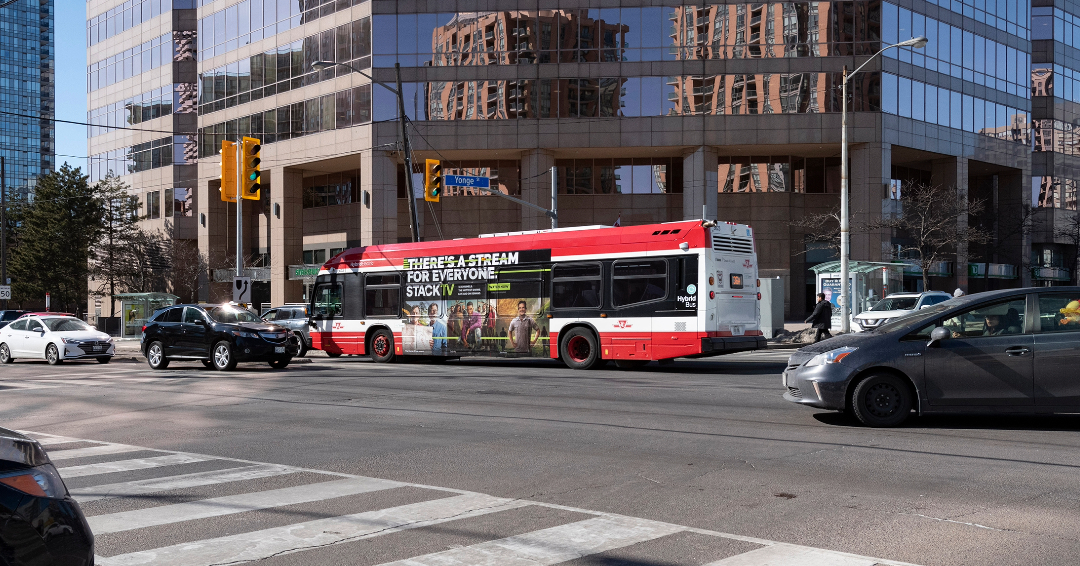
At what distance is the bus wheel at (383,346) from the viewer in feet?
79.8

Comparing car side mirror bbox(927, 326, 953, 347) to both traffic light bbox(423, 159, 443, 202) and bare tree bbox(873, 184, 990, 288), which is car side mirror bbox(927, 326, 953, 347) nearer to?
traffic light bbox(423, 159, 443, 202)

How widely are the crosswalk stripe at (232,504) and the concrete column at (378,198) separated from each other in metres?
41.1

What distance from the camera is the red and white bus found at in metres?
19.1

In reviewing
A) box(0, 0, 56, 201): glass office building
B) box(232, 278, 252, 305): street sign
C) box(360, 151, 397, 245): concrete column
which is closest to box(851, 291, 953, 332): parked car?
box(232, 278, 252, 305): street sign

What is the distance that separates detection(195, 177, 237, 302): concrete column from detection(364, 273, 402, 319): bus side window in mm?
37815

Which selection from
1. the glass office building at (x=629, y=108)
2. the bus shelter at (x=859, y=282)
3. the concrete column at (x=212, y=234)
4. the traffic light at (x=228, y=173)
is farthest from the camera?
the concrete column at (x=212, y=234)

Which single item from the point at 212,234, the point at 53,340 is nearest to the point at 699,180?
the point at 53,340

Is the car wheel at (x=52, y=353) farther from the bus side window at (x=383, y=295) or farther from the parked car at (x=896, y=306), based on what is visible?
the parked car at (x=896, y=306)

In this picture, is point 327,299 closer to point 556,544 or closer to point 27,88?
point 556,544

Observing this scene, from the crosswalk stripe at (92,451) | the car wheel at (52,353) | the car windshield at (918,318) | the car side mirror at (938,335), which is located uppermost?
the car windshield at (918,318)

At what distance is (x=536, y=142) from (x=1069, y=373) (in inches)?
1524

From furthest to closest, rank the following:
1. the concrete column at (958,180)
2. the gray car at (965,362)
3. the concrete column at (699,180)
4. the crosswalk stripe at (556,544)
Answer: the concrete column at (958,180), the concrete column at (699,180), the gray car at (965,362), the crosswalk stripe at (556,544)

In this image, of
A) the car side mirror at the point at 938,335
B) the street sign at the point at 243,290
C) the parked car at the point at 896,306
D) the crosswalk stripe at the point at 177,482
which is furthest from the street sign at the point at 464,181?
the crosswalk stripe at the point at 177,482

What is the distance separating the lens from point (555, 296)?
2102 cm
